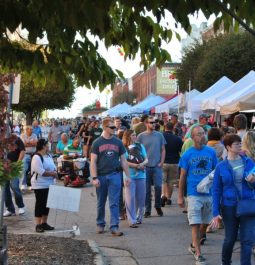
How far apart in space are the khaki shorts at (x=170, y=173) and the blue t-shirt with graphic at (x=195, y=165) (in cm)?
443

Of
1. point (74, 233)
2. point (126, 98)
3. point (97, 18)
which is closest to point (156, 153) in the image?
point (74, 233)

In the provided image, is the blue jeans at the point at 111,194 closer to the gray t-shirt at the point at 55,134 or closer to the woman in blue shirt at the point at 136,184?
the woman in blue shirt at the point at 136,184

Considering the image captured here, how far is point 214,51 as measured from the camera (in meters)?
41.2

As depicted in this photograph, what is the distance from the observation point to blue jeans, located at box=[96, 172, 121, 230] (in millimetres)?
9055

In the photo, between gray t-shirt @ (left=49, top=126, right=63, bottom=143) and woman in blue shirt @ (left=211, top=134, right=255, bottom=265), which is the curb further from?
gray t-shirt @ (left=49, top=126, right=63, bottom=143)

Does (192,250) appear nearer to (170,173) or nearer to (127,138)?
(127,138)

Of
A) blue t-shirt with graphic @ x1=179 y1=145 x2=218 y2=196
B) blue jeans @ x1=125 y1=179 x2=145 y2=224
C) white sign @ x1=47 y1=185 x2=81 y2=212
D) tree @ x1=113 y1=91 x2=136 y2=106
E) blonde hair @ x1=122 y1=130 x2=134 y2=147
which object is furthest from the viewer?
tree @ x1=113 y1=91 x2=136 y2=106

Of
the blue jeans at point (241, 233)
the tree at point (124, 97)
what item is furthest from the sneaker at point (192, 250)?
the tree at point (124, 97)

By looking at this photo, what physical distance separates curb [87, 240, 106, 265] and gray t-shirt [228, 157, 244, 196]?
211 cm

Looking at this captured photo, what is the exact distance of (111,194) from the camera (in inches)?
359

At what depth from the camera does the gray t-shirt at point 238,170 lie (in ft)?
20.4

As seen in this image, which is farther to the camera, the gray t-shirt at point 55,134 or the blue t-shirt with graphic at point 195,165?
the gray t-shirt at point 55,134

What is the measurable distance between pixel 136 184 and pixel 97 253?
8.92 ft

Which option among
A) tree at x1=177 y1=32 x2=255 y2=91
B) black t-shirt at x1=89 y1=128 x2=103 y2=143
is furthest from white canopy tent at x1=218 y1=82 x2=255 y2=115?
tree at x1=177 y1=32 x2=255 y2=91
